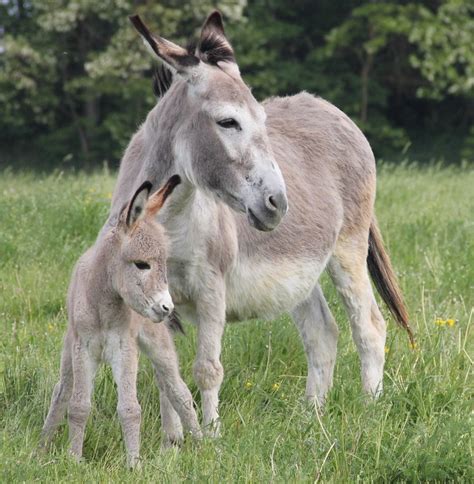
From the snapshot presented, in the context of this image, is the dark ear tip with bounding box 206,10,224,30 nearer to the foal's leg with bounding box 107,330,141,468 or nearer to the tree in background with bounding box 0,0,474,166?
the foal's leg with bounding box 107,330,141,468

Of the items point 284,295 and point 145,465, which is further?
point 284,295

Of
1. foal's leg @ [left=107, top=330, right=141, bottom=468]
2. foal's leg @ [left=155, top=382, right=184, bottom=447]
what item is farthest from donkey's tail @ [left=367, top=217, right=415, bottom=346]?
foal's leg @ [left=107, top=330, right=141, bottom=468]

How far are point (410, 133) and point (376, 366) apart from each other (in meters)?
20.1

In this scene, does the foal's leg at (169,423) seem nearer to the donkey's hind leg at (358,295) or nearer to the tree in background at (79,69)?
the donkey's hind leg at (358,295)

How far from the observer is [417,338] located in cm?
550

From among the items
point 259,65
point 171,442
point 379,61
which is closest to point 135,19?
point 171,442

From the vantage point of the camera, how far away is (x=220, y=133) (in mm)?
4176

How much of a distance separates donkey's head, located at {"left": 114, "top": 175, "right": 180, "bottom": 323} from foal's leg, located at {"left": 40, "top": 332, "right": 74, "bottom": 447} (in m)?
0.52

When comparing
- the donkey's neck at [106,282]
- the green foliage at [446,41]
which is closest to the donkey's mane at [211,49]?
the donkey's neck at [106,282]

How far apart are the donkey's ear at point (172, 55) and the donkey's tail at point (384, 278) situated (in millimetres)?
2161

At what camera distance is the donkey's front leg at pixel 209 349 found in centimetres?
450

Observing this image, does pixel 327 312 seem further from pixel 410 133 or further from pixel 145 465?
pixel 410 133

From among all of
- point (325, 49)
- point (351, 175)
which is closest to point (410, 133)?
point (325, 49)

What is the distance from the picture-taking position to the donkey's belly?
485 centimetres
